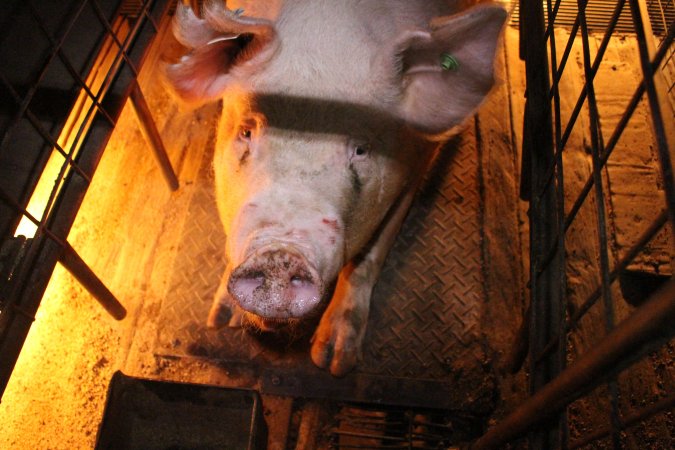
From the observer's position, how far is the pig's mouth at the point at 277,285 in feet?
5.26

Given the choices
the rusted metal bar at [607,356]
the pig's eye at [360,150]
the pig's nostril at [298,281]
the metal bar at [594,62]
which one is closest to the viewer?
the rusted metal bar at [607,356]

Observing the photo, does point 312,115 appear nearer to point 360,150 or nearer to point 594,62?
point 360,150

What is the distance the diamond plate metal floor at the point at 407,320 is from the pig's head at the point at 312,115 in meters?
0.62

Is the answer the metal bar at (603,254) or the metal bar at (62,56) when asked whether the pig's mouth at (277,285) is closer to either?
the metal bar at (603,254)

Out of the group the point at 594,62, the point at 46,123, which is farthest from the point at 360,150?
the point at 46,123

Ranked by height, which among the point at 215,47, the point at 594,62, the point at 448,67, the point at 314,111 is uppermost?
the point at 448,67

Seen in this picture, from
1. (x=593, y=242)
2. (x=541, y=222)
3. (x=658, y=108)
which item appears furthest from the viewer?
(x=593, y=242)

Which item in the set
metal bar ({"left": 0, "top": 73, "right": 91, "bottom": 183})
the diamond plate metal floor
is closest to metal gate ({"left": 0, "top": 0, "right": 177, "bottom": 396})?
metal bar ({"left": 0, "top": 73, "right": 91, "bottom": 183})

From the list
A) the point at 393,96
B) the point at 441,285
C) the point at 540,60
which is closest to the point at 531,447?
Answer: the point at 441,285

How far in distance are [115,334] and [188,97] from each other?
1.48 meters

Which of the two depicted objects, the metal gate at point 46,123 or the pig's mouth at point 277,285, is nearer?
the pig's mouth at point 277,285

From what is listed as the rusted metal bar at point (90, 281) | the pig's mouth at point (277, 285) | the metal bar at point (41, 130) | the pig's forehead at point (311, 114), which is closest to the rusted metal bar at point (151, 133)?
the metal bar at point (41, 130)

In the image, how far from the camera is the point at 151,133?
2.90 m

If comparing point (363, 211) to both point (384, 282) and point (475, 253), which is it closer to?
point (384, 282)
